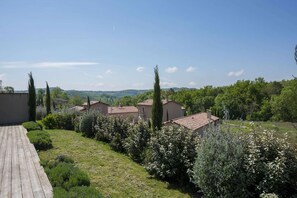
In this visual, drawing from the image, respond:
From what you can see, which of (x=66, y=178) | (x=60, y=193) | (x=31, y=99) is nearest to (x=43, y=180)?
(x=66, y=178)

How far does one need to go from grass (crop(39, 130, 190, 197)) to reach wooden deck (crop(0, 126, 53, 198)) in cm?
82

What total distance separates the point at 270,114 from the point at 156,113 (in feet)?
169

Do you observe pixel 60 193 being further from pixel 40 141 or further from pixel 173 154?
pixel 40 141

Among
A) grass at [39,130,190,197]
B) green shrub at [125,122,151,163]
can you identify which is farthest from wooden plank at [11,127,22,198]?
green shrub at [125,122,151,163]

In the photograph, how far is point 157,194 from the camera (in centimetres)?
683

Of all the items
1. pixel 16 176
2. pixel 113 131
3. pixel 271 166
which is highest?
pixel 271 166

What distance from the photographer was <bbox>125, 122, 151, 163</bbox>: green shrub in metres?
10.1

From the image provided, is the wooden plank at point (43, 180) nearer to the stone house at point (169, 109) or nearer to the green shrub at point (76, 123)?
the green shrub at point (76, 123)

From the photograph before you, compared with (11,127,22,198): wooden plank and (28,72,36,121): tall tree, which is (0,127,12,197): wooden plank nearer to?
(11,127,22,198): wooden plank

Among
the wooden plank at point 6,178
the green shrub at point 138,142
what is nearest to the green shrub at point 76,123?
the green shrub at point 138,142

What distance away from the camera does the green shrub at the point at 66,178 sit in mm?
4828

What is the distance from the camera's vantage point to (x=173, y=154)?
7.68 metres

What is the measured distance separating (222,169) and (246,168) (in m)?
0.62

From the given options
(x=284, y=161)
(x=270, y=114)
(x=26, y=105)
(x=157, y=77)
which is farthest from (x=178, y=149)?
(x=270, y=114)
